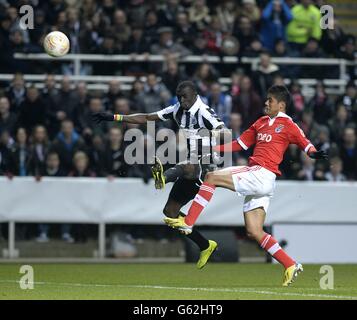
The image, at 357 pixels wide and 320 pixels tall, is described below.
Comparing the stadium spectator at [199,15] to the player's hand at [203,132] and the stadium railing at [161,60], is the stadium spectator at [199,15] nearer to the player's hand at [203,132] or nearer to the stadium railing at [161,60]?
the stadium railing at [161,60]

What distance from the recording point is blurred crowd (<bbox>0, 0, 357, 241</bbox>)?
20594 millimetres

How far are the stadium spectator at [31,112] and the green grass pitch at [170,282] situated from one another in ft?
12.2

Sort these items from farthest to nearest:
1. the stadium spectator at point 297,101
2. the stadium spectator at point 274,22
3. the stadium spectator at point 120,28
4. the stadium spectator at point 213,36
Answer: the stadium spectator at point 274,22
the stadium spectator at point 213,36
the stadium spectator at point 120,28
the stadium spectator at point 297,101

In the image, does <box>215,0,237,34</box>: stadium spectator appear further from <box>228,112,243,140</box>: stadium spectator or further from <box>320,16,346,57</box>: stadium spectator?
<box>228,112,243,140</box>: stadium spectator

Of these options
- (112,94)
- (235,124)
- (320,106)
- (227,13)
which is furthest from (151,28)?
(320,106)

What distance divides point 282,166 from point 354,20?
7463 mm

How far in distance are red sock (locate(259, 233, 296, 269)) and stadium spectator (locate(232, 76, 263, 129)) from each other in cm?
856

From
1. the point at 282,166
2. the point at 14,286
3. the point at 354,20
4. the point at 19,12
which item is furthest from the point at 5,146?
the point at 354,20

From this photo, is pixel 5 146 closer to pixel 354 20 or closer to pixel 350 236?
pixel 350 236

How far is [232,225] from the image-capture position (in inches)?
810

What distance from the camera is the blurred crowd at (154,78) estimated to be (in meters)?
20.6

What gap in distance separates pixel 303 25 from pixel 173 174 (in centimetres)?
1056

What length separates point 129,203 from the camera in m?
20.3

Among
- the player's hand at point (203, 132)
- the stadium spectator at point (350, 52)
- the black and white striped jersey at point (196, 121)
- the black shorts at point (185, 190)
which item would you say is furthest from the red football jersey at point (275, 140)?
the stadium spectator at point (350, 52)
